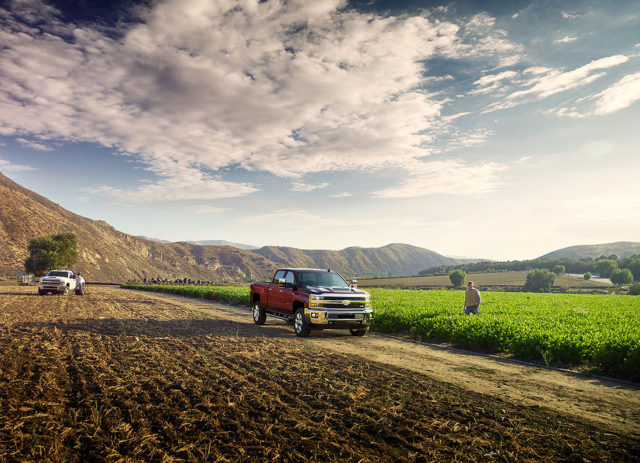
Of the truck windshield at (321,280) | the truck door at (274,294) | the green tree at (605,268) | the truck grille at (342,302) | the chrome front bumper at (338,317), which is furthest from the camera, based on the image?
the green tree at (605,268)

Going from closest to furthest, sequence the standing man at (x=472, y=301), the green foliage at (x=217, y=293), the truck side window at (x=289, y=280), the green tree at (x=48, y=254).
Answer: the truck side window at (x=289, y=280)
the standing man at (x=472, y=301)
the green foliage at (x=217, y=293)
the green tree at (x=48, y=254)

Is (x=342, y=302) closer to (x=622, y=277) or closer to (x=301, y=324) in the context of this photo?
(x=301, y=324)

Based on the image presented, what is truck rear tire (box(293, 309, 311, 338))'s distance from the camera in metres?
12.8

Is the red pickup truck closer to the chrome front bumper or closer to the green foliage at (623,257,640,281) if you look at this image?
the chrome front bumper

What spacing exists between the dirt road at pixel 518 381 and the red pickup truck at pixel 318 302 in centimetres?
67

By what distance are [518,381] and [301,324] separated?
22.7ft

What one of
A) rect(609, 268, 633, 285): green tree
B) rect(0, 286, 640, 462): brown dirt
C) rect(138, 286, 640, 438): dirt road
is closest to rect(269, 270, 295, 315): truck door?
rect(138, 286, 640, 438): dirt road

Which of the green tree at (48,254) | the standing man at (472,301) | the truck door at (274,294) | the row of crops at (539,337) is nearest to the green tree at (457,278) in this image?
the green tree at (48,254)

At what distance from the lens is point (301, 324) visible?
1308 cm

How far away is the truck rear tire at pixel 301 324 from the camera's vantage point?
12844 millimetres

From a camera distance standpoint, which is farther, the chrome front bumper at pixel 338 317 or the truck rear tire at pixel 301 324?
the truck rear tire at pixel 301 324

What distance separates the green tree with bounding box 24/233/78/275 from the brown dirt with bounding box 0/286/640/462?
6912 centimetres

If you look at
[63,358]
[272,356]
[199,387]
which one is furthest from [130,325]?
[199,387]

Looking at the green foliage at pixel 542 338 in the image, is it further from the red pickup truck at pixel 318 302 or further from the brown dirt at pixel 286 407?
the red pickup truck at pixel 318 302
